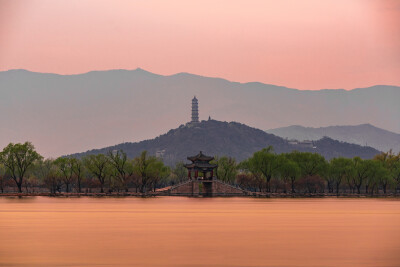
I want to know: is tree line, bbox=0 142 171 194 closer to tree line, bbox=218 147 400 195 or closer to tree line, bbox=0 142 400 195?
tree line, bbox=0 142 400 195

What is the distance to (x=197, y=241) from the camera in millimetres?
44938

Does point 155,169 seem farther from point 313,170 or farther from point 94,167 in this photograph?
point 313,170

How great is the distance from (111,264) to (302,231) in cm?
2236

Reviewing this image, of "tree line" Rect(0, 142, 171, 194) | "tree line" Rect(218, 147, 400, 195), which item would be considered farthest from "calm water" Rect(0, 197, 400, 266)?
"tree line" Rect(218, 147, 400, 195)

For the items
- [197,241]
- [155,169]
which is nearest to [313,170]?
[155,169]

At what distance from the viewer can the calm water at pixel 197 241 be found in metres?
35.8

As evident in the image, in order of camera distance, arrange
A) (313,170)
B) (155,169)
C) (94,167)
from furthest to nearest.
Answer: (313,170) < (155,169) < (94,167)

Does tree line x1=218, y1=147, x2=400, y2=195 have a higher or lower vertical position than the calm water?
higher

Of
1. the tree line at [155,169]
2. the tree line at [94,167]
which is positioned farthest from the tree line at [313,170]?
the tree line at [94,167]

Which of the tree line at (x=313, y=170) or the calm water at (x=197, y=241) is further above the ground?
the tree line at (x=313, y=170)

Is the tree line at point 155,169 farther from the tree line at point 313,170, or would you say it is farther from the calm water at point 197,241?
the calm water at point 197,241

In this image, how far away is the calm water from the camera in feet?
117

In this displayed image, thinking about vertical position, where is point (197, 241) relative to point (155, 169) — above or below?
below

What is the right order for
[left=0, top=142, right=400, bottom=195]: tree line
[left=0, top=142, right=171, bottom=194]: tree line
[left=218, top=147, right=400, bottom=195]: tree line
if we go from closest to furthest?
[left=0, top=142, right=171, bottom=194]: tree line → [left=0, top=142, right=400, bottom=195]: tree line → [left=218, top=147, right=400, bottom=195]: tree line
